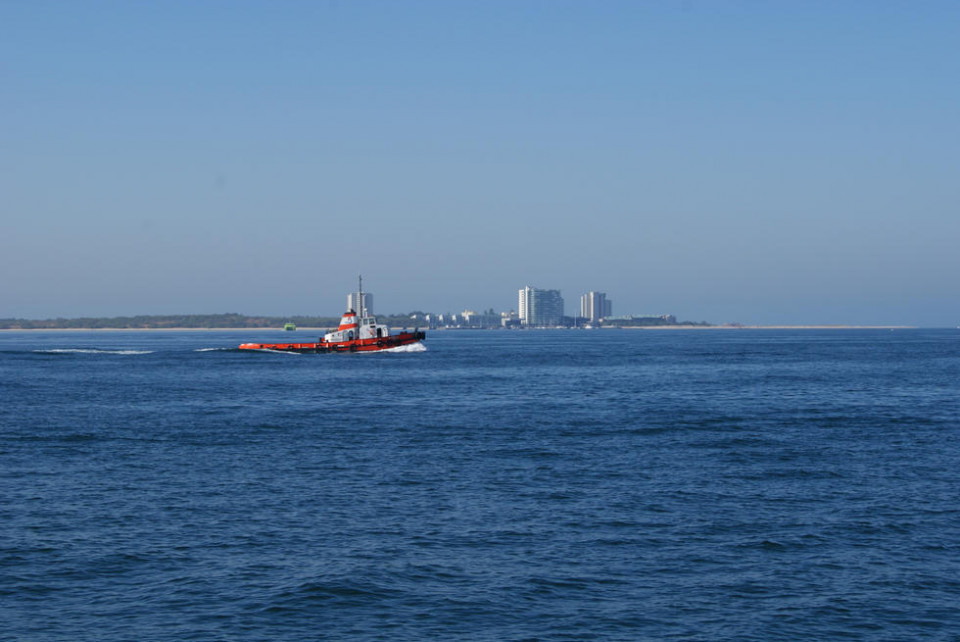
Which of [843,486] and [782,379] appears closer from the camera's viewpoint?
[843,486]

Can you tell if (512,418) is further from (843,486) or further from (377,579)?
(377,579)

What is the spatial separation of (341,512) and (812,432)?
33.7 m

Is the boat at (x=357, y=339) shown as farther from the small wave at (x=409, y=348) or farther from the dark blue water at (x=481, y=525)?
the dark blue water at (x=481, y=525)

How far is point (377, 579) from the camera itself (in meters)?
25.0

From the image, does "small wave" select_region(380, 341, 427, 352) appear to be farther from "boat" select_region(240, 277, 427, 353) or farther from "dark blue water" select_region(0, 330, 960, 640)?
"dark blue water" select_region(0, 330, 960, 640)

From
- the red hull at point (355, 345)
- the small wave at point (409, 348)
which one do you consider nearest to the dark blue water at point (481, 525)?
the red hull at point (355, 345)

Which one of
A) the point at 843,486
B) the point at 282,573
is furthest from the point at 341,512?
the point at 843,486

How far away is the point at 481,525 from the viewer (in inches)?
1216

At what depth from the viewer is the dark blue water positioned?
2222 cm

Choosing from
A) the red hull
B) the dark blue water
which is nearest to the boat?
the red hull

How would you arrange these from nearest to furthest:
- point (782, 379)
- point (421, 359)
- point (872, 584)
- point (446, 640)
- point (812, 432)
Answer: point (446, 640)
point (872, 584)
point (812, 432)
point (782, 379)
point (421, 359)

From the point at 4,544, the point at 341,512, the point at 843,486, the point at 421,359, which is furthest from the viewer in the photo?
the point at 421,359

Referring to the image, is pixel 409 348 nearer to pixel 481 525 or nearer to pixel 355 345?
pixel 355 345

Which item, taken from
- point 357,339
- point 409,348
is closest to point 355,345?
point 357,339
